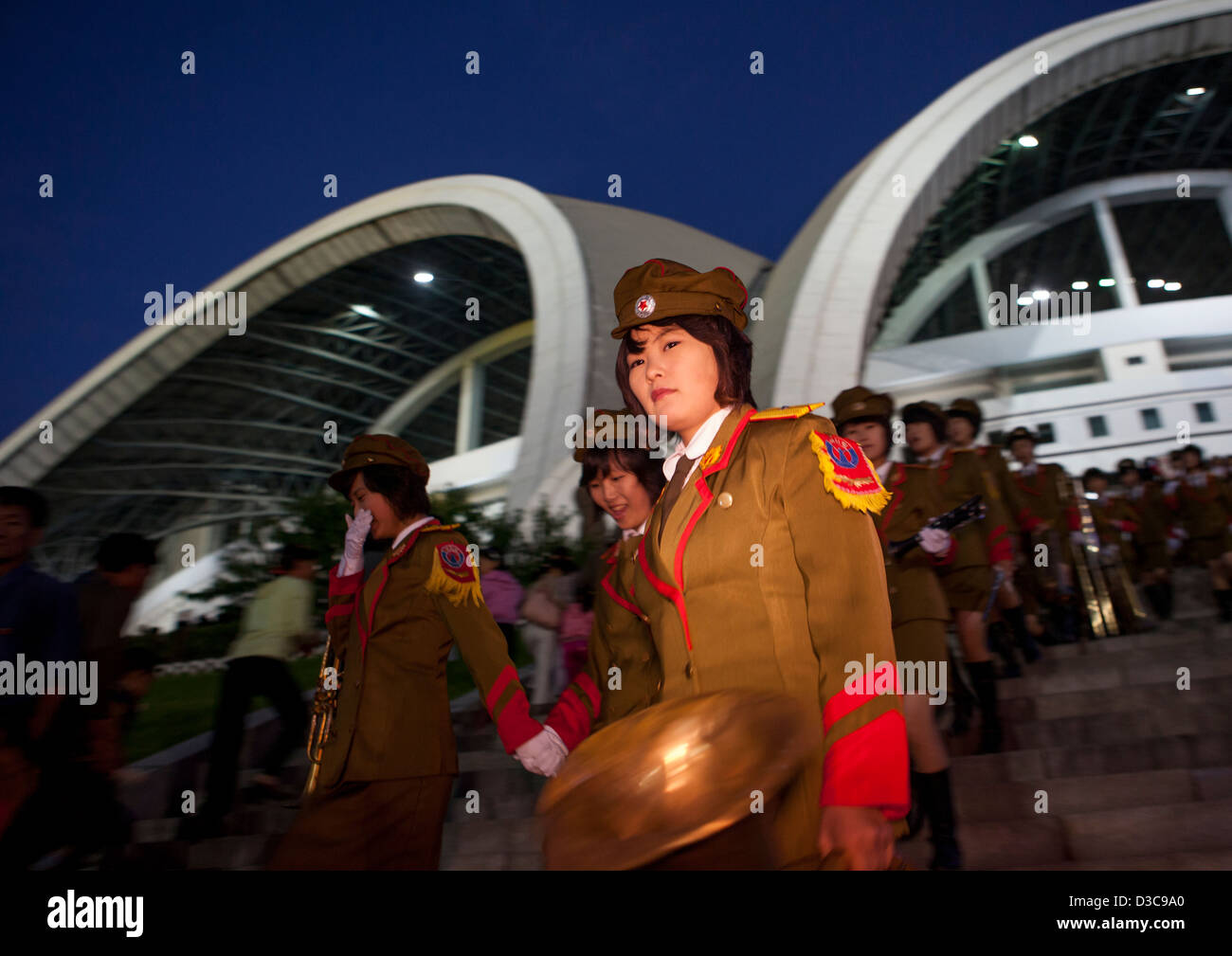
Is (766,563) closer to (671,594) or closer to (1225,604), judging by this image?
(671,594)

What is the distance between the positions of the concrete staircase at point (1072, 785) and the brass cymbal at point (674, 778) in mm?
1111

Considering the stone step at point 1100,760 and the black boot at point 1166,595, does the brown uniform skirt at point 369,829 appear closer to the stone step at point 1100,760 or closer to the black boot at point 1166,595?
the stone step at point 1100,760

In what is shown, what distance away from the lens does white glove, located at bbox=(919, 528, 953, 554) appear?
114 inches

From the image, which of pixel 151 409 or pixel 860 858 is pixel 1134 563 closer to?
pixel 860 858

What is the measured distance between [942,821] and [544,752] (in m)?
1.40

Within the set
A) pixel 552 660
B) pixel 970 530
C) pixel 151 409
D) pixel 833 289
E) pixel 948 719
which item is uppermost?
pixel 151 409

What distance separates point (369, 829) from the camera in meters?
2.11

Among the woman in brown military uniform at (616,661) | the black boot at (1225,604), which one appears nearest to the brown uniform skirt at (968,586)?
the woman in brown military uniform at (616,661)

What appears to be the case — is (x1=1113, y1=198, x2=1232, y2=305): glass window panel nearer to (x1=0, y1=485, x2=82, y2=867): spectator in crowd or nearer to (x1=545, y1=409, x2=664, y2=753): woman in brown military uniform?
(x1=545, y1=409, x2=664, y2=753): woman in brown military uniform

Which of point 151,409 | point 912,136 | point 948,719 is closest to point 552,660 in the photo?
point 948,719

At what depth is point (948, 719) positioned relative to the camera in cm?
404

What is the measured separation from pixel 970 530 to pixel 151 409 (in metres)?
25.3

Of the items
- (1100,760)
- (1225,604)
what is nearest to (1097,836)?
(1100,760)
